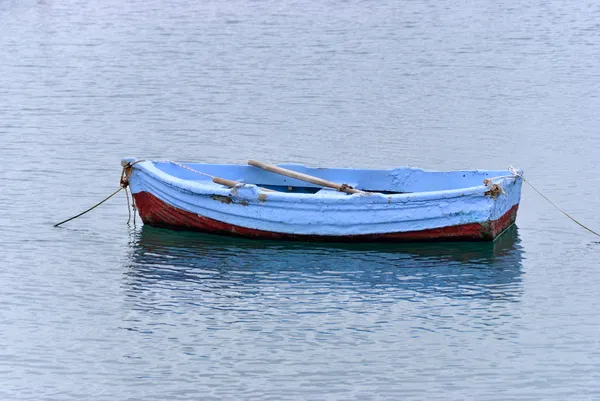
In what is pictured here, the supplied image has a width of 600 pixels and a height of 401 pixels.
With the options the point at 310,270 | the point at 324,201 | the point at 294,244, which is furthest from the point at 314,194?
the point at 310,270

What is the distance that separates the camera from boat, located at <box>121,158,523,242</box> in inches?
743

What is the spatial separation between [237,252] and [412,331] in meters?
4.41

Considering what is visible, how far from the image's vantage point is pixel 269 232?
19547 mm

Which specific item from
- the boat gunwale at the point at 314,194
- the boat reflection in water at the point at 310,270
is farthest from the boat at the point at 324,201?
the boat reflection in water at the point at 310,270

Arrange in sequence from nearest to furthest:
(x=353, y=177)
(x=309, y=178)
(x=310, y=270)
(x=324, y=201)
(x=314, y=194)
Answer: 1. (x=310, y=270)
2. (x=324, y=201)
3. (x=314, y=194)
4. (x=309, y=178)
5. (x=353, y=177)

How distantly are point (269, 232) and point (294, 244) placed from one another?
17.1 inches

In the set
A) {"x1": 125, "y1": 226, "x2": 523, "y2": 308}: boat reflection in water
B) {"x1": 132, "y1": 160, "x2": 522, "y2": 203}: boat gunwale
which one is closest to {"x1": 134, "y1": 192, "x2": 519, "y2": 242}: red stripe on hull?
{"x1": 125, "y1": 226, "x2": 523, "y2": 308}: boat reflection in water

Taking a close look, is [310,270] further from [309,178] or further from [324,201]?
[309,178]

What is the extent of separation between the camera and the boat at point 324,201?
743 inches

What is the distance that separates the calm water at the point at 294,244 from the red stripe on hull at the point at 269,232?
0.18 metres

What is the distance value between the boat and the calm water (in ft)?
1.05

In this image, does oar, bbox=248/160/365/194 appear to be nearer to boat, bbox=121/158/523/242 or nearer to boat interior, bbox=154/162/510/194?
boat, bbox=121/158/523/242

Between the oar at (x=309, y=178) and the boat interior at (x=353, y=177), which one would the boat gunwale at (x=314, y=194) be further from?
the boat interior at (x=353, y=177)

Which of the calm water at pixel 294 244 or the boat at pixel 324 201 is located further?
the boat at pixel 324 201
